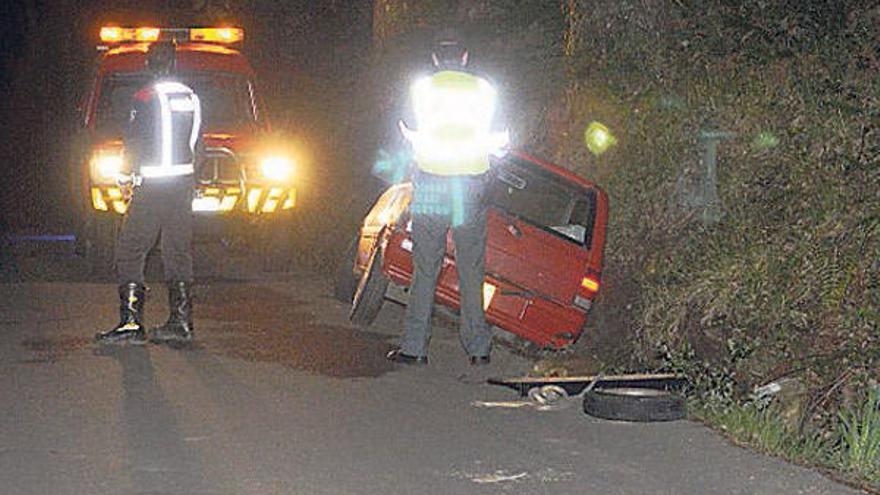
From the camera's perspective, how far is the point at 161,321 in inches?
459

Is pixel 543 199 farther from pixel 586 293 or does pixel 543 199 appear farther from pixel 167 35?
pixel 167 35

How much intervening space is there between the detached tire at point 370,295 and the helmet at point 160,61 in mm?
1862

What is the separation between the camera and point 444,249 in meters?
10.0

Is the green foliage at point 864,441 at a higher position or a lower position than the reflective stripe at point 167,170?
lower

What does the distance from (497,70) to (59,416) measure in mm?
8773

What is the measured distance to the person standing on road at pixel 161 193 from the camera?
1064 cm

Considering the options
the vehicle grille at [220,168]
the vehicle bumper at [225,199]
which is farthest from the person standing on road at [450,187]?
the vehicle grille at [220,168]

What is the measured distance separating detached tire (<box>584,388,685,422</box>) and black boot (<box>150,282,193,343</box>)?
139 inches

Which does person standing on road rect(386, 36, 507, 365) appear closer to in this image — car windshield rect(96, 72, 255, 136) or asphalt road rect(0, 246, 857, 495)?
asphalt road rect(0, 246, 857, 495)

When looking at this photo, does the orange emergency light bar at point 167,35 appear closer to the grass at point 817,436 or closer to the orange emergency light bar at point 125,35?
the orange emergency light bar at point 125,35

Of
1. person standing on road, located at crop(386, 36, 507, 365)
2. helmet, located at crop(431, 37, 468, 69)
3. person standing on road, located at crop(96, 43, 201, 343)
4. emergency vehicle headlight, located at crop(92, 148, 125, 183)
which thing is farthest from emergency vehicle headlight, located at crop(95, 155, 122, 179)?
helmet, located at crop(431, 37, 468, 69)

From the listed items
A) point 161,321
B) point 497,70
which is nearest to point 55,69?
point 497,70

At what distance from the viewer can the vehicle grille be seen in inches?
596

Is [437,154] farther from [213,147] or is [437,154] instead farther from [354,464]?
[213,147]
